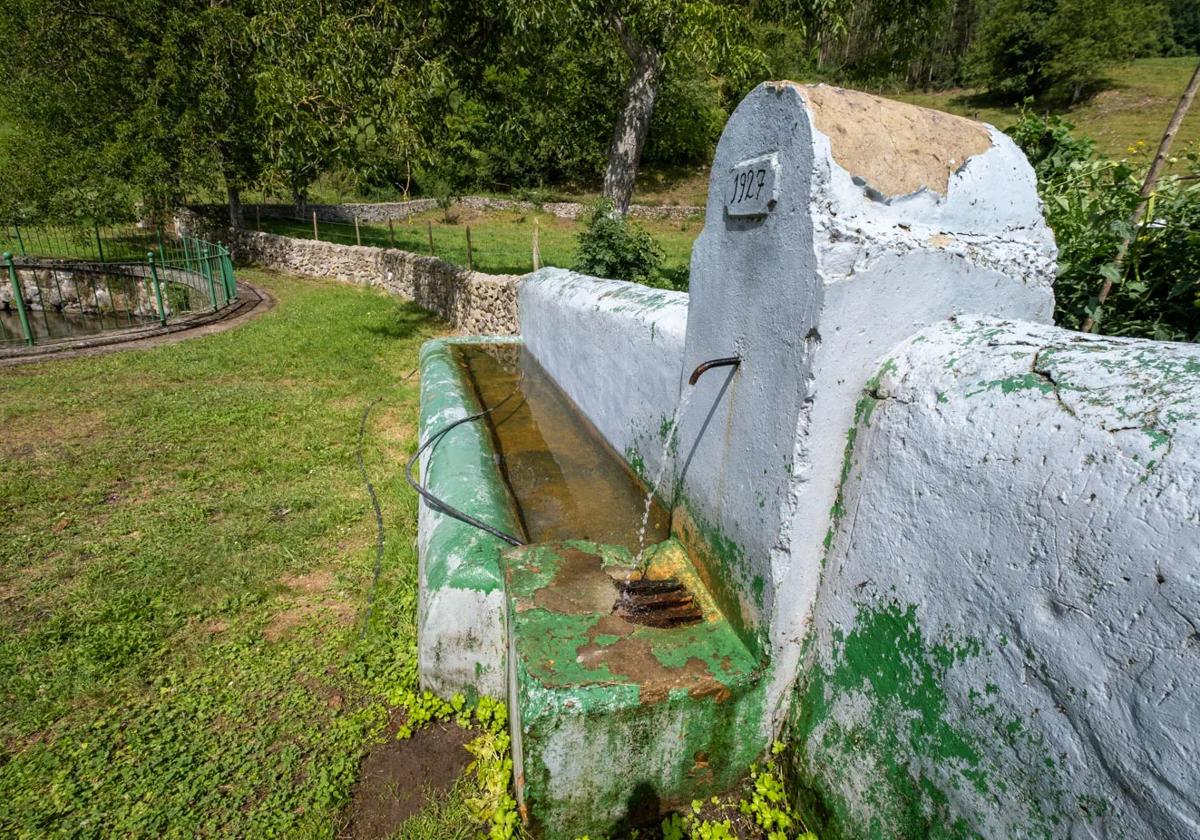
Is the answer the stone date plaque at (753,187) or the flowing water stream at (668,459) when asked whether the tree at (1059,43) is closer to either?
the flowing water stream at (668,459)

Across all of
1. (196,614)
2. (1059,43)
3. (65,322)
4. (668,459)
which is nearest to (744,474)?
(668,459)

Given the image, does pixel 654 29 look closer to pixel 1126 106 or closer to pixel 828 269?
pixel 828 269

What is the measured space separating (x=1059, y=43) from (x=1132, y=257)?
48729mm

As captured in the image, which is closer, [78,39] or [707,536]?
[707,536]

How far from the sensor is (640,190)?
33.2 metres

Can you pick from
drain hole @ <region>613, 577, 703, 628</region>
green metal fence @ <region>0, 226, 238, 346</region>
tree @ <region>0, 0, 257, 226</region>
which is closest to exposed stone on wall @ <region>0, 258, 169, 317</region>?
green metal fence @ <region>0, 226, 238, 346</region>

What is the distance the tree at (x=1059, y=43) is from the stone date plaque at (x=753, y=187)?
150 feet

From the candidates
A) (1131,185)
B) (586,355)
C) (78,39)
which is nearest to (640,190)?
(78,39)

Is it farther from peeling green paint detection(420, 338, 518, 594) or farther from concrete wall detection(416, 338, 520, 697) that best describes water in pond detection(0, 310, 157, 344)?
A: concrete wall detection(416, 338, 520, 697)

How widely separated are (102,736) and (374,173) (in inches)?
297

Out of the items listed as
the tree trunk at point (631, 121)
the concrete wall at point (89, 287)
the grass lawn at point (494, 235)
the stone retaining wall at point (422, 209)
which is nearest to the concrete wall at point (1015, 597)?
the tree trunk at point (631, 121)

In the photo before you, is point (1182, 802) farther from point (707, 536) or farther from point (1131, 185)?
point (1131, 185)

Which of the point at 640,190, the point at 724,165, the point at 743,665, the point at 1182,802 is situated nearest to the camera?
the point at 1182,802

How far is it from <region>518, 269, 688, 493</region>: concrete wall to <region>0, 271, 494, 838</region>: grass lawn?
169 cm
